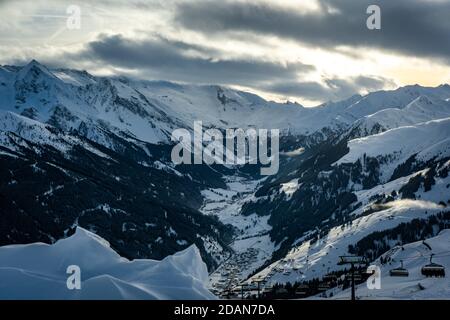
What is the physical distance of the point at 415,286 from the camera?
612 ft

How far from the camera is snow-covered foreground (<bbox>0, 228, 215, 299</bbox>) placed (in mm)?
79438

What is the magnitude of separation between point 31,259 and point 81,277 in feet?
25.8

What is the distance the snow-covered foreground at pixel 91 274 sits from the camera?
79.4 metres

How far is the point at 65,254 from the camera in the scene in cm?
9406

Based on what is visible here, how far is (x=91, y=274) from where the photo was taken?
301 ft
